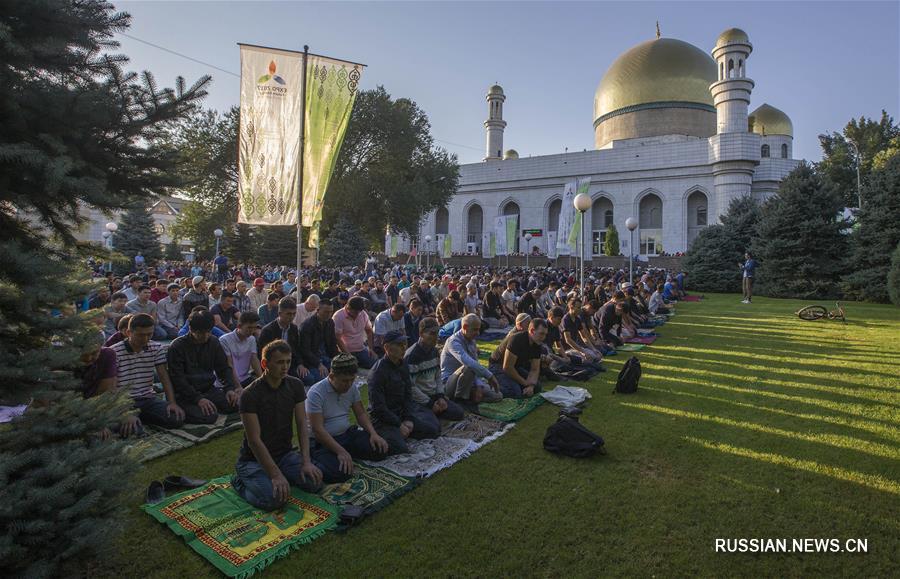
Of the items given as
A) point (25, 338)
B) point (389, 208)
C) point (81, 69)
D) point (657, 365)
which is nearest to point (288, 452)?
point (25, 338)

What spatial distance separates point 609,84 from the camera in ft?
155

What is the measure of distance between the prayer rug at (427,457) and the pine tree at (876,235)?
66.0ft

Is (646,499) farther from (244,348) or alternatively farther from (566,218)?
(566,218)

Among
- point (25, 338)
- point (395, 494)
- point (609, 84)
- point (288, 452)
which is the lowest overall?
point (395, 494)

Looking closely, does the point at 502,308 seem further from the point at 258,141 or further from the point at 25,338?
the point at 25,338

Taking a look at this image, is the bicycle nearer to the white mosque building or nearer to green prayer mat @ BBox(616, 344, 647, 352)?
green prayer mat @ BBox(616, 344, 647, 352)

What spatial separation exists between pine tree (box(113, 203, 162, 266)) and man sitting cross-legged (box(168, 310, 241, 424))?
28908 millimetres

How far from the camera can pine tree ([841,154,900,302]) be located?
57.5ft

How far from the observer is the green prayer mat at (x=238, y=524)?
299cm

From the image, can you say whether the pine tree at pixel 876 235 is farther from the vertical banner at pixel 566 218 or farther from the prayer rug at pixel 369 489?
the prayer rug at pixel 369 489

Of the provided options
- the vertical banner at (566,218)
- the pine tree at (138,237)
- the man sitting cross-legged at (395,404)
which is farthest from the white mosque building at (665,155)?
the man sitting cross-legged at (395,404)

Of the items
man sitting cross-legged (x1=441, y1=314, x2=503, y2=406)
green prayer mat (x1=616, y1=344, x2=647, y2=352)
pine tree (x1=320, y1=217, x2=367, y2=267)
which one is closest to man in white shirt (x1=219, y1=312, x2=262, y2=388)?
man sitting cross-legged (x1=441, y1=314, x2=503, y2=406)

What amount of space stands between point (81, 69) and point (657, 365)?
823 cm

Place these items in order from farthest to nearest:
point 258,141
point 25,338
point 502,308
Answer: point 502,308
point 258,141
point 25,338
